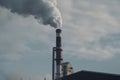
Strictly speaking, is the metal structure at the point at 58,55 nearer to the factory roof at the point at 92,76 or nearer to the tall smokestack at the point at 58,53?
the tall smokestack at the point at 58,53

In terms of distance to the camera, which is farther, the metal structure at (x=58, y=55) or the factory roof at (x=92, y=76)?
the metal structure at (x=58, y=55)

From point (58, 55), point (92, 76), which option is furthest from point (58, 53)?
point (92, 76)

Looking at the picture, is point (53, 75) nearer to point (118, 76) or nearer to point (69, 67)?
point (69, 67)

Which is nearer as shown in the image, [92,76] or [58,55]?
[92,76]

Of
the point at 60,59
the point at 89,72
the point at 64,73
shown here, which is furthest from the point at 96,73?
the point at 64,73

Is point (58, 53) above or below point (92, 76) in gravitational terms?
above

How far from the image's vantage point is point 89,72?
165ft

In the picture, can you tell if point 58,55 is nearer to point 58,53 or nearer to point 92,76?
point 58,53

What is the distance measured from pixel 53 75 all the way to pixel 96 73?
56.3ft

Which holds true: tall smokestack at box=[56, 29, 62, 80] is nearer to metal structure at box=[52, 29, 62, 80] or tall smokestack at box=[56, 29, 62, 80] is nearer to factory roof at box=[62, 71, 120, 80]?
metal structure at box=[52, 29, 62, 80]

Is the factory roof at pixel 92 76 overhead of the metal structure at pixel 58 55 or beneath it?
beneath

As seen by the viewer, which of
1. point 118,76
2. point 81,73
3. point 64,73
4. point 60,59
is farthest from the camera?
point 64,73

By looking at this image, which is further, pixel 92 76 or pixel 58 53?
pixel 58 53

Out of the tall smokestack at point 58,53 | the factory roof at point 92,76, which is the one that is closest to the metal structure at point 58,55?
the tall smokestack at point 58,53
